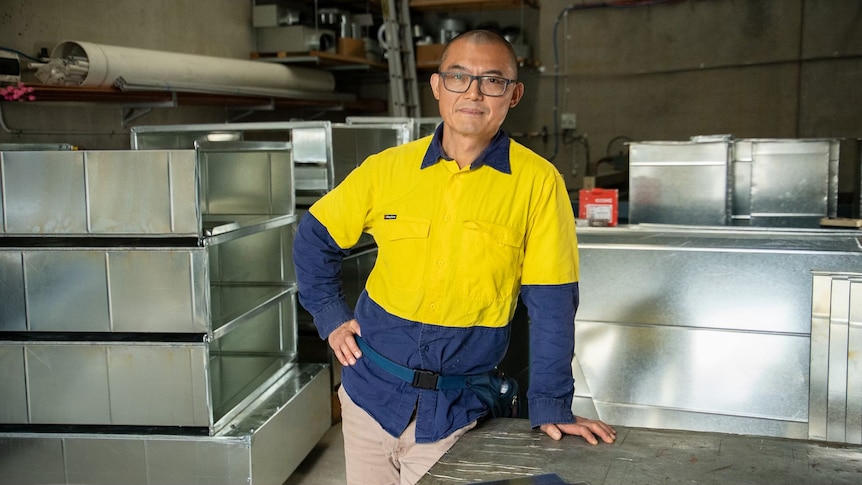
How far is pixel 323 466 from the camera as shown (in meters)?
3.23

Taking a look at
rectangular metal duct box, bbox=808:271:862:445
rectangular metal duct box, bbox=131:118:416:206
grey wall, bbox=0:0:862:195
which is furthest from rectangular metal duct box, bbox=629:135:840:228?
grey wall, bbox=0:0:862:195

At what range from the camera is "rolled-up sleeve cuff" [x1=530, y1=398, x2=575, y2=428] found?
1492mm

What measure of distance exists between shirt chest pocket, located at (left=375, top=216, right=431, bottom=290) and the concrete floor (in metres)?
1.76

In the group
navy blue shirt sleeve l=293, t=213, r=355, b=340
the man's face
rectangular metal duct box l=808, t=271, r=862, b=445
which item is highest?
the man's face

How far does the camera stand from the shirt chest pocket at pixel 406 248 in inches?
61.4

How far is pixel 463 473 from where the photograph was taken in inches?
51.9

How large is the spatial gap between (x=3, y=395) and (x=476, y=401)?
178 centimetres

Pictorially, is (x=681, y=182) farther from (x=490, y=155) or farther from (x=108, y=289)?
(x=108, y=289)

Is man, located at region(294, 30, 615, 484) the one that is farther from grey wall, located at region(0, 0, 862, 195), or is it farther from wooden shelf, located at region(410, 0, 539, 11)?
wooden shelf, located at region(410, 0, 539, 11)

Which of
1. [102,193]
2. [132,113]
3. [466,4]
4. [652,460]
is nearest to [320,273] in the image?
[652,460]

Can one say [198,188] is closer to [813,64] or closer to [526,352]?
[526,352]

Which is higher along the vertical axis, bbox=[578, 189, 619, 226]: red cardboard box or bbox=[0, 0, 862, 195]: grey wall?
bbox=[0, 0, 862, 195]: grey wall

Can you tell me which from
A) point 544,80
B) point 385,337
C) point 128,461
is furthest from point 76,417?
point 544,80

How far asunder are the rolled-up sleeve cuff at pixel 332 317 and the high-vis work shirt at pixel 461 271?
4.8 inches
